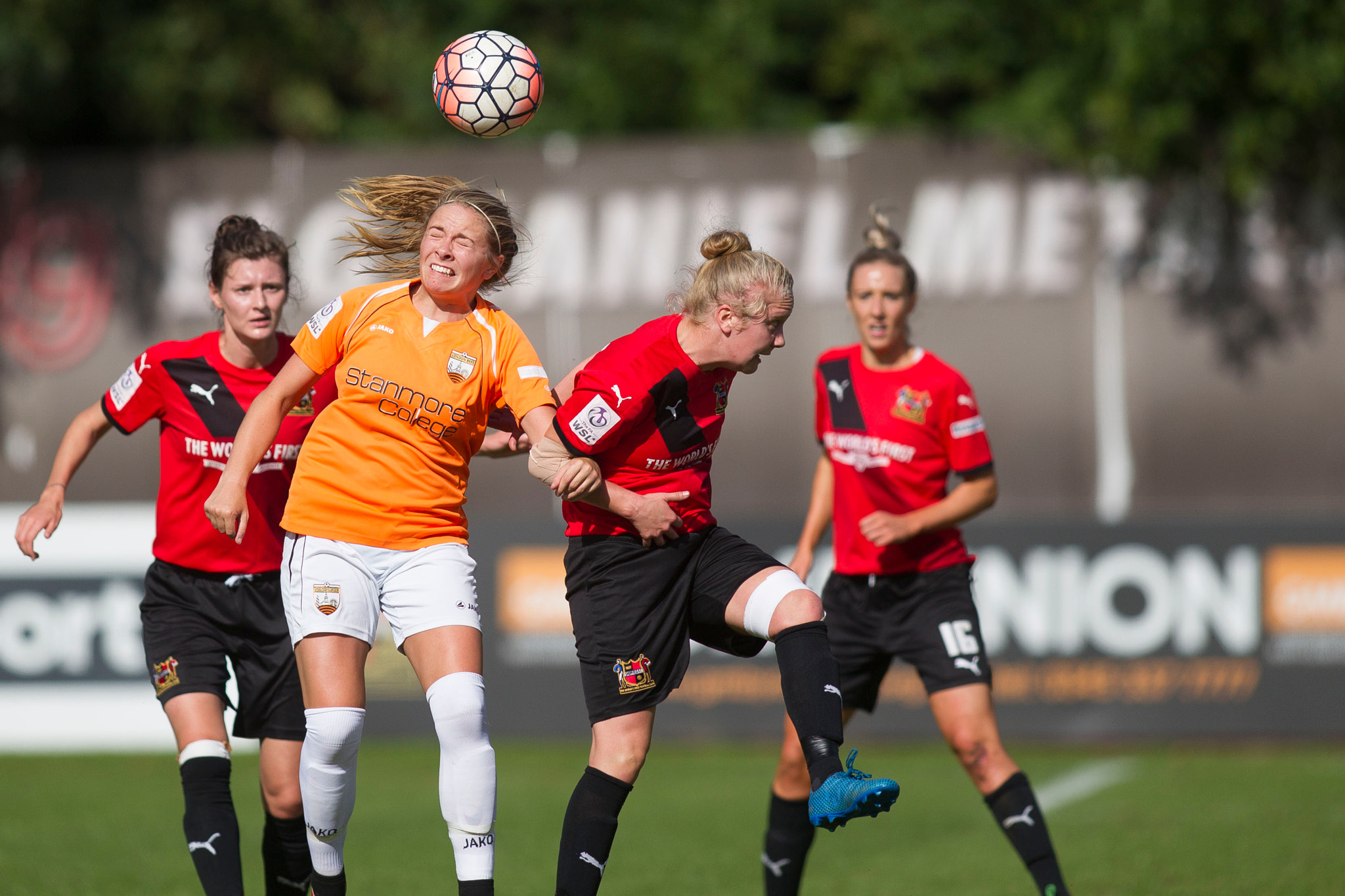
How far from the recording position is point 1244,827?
638cm

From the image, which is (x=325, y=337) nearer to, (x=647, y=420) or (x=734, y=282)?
(x=647, y=420)

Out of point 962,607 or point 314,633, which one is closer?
point 314,633

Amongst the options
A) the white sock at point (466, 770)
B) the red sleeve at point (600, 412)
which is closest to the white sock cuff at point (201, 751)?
the white sock at point (466, 770)

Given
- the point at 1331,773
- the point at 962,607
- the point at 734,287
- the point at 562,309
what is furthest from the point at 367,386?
the point at 562,309

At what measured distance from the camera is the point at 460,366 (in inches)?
150

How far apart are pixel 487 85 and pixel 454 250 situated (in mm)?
757

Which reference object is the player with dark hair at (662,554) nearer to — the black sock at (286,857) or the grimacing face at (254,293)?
the black sock at (286,857)

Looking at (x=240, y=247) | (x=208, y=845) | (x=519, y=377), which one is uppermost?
(x=240, y=247)

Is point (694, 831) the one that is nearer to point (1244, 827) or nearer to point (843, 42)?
point (1244, 827)

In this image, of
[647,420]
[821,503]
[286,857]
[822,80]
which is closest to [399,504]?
[647,420]

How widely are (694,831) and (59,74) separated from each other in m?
9.72

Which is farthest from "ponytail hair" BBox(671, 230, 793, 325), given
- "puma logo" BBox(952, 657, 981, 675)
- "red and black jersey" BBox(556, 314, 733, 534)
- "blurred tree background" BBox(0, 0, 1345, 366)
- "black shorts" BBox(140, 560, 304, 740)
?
"blurred tree background" BBox(0, 0, 1345, 366)

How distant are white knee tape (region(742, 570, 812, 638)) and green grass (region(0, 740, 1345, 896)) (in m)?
2.00

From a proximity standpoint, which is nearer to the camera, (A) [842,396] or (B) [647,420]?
(B) [647,420]
